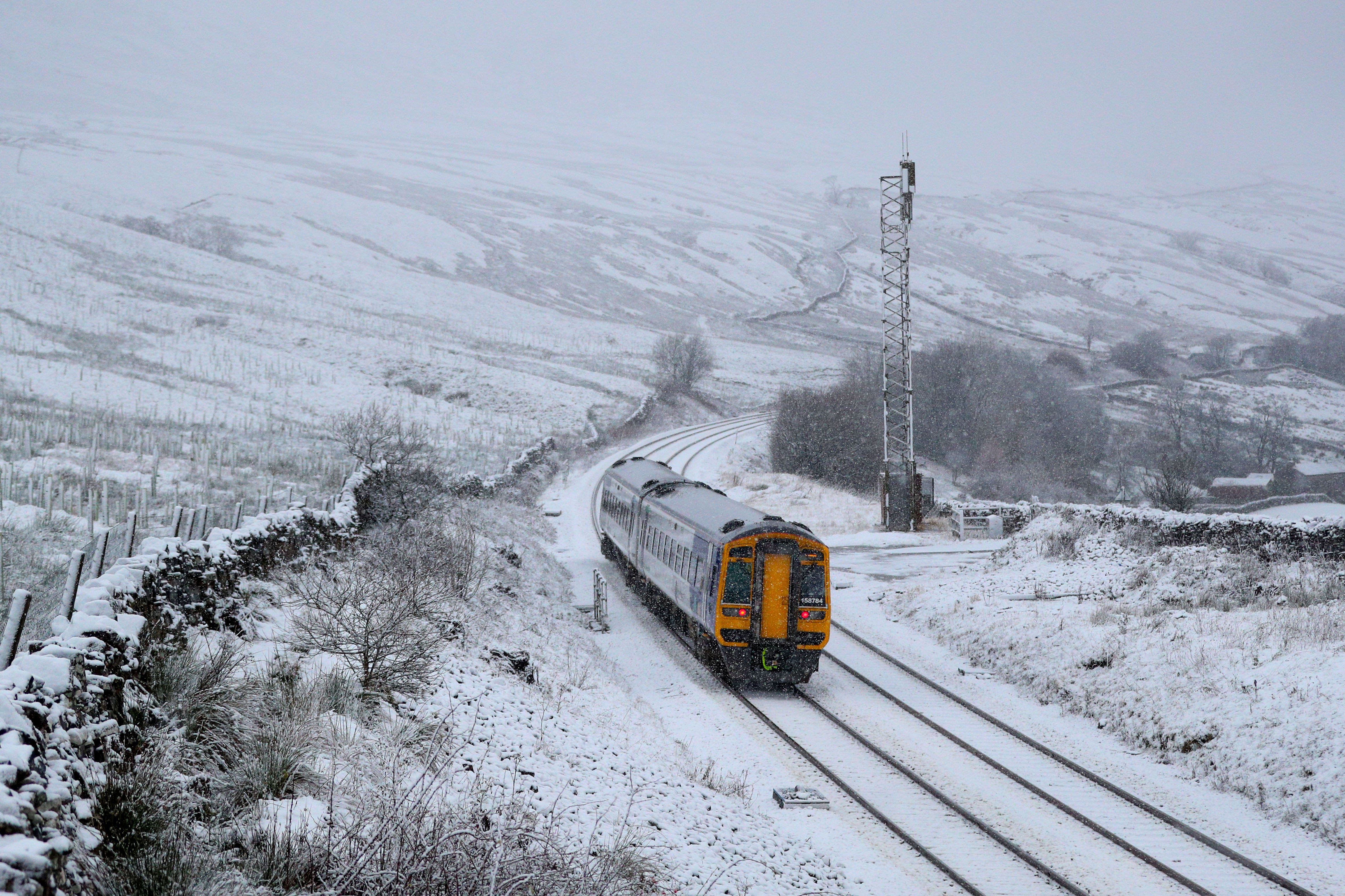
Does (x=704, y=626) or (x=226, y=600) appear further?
(x=704, y=626)

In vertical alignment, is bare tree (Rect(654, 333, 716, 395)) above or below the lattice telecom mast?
below

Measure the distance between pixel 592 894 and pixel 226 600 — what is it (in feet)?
18.5

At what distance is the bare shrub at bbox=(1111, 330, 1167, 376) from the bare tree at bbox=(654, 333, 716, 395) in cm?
5492

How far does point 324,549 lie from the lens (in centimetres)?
1440

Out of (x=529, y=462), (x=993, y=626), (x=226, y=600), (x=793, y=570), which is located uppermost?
(x=226, y=600)

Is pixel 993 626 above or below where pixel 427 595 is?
below

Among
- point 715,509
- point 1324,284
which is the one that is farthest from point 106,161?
point 1324,284

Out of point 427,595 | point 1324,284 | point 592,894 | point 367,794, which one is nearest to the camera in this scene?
point 592,894

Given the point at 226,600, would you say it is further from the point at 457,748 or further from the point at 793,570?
the point at 793,570

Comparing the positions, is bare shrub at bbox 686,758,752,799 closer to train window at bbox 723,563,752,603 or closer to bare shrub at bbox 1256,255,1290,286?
train window at bbox 723,563,752,603

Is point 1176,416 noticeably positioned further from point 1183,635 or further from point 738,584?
point 738,584

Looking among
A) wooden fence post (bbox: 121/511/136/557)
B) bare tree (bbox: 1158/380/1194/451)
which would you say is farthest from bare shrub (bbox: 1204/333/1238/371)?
wooden fence post (bbox: 121/511/136/557)

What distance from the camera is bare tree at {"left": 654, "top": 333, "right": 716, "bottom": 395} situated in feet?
248

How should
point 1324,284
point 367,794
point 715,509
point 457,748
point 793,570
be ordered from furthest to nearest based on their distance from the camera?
point 1324,284 → point 715,509 → point 793,570 → point 457,748 → point 367,794
